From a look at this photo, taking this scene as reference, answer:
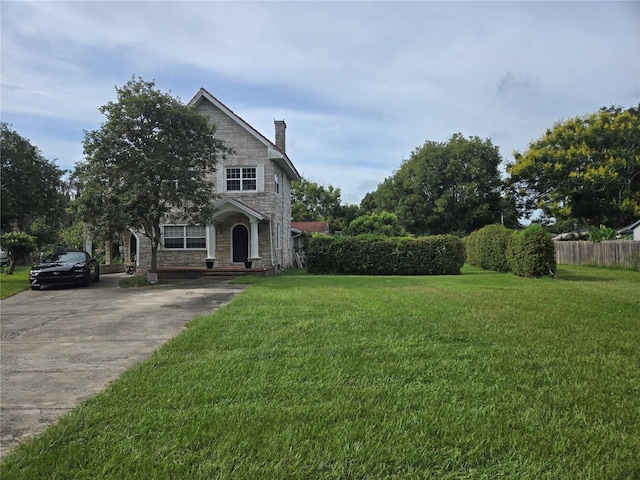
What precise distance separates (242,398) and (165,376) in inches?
43.0

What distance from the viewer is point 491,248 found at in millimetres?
20391

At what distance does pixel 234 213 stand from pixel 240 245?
62.4 inches

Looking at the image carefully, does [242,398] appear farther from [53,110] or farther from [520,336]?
[53,110]

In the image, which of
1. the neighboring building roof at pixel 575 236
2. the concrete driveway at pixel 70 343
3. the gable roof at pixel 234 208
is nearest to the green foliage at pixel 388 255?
the gable roof at pixel 234 208

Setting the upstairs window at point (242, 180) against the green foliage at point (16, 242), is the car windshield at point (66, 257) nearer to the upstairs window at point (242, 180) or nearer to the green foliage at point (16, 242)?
the green foliage at point (16, 242)

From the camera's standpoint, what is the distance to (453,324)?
21.0 ft

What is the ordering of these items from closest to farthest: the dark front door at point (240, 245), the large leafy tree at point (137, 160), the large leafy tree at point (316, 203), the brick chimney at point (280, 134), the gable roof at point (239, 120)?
the large leafy tree at point (137, 160), the gable roof at point (239, 120), the dark front door at point (240, 245), the brick chimney at point (280, 134), the large leafy tree at point (316, 203)

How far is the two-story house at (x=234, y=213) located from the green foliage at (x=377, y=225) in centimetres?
1957

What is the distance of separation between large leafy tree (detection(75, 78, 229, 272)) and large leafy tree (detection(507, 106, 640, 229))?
2764cm

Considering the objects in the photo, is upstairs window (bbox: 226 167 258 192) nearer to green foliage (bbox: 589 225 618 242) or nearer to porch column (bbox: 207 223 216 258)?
porch column (bbox: 207 223 216 258)

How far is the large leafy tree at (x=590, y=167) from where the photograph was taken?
2933 cm

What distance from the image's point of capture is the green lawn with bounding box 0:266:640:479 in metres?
2.52

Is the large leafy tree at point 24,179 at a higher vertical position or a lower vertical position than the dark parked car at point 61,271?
higher

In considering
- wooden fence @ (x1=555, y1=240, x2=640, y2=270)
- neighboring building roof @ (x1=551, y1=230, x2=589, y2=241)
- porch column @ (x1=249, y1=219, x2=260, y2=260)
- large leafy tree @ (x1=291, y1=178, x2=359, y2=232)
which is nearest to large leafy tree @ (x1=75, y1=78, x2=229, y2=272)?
porch column @ (x1=249, y1=219, x2=260, y2=260)
